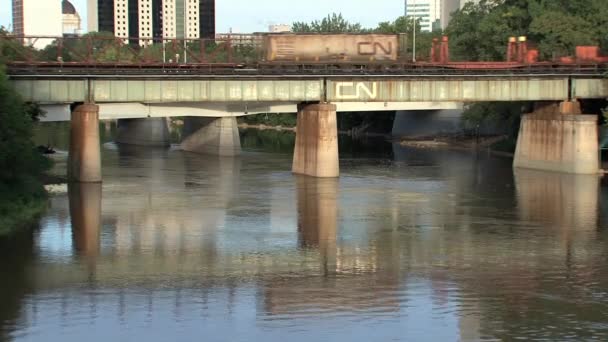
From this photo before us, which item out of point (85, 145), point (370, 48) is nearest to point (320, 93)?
point (370, 48)

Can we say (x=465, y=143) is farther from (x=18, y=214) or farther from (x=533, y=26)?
(x=18, y=214)

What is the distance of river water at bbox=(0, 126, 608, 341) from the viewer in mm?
33469

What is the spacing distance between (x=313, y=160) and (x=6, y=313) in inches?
1711

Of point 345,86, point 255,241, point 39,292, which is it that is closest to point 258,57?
point 345,86

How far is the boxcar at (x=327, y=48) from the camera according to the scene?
80188mm

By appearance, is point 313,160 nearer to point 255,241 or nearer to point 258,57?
point 258,57

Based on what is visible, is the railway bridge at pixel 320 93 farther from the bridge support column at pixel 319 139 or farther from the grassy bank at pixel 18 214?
the grassy bank at pixel 18 214

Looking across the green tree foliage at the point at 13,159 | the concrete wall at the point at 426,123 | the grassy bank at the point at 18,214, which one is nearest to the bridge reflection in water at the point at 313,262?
the grassy bank at the point at 18,214

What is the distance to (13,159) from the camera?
5503 cm

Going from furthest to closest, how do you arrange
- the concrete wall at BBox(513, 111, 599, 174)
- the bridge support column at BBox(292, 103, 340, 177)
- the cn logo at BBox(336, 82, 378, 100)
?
1. the concrete wall at BBox(513, 111, 599, 174)
2. the cn logo at BBox(336, 82, 378, 100)
3. the bridge support column at BBox(292, 103, 340, 177)

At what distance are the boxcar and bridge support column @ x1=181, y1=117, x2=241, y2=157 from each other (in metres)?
21.5

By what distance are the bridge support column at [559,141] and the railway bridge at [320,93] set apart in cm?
7

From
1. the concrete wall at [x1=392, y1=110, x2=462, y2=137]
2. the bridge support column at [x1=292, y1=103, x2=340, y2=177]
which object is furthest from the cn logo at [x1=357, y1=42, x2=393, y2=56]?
the concrete wall at [x1=392, y1=110, x2=462, y2=137]

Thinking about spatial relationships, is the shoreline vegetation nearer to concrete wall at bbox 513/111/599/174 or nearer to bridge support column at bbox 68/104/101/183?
concrete wall at bbox 513/111/599/174
